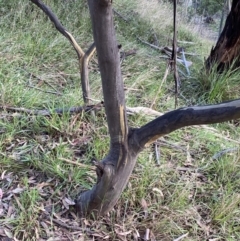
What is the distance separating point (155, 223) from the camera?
5.47ft

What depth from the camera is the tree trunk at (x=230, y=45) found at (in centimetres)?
310

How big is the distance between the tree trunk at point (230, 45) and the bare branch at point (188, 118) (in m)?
2.07

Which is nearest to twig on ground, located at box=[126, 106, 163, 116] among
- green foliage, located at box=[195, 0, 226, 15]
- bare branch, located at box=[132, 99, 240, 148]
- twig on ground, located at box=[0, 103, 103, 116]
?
twig on ground, located at box=[0, 103, 103, 116]

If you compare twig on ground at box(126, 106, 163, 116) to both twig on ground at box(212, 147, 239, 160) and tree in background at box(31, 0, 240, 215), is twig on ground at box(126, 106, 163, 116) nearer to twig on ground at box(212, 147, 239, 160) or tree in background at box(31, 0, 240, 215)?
twig on ground at box(212, 147, 239, 160)

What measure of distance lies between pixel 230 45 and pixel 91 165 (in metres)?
2.00

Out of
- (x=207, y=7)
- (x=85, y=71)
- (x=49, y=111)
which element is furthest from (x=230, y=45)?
(x=207, y=7)

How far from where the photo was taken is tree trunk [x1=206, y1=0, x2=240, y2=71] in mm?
3100

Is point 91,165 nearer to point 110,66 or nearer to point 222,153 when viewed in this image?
point 110,66

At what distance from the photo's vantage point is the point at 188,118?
1185mm

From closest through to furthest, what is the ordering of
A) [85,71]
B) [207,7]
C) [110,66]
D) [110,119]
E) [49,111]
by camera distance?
[110,66] → [110,119] → [49,111] → [85,71] → [207,7]

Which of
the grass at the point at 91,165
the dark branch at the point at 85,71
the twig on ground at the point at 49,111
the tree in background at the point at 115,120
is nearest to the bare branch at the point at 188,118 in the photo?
the tree in background at the point at 115,120

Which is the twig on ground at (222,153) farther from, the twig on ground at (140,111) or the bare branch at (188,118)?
the bare branch at (188,118)

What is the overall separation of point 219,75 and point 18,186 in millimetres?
2138

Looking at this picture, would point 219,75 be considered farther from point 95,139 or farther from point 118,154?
point 118,154
